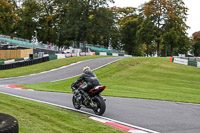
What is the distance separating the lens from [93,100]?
32.6 ft

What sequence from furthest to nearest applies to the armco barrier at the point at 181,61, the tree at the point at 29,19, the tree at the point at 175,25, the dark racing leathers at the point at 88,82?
the tree at the point at 29,19
the tree at the point at 175,25
the armco barrier at the point at 181,61
the dark racing leathers at the point at 88,82

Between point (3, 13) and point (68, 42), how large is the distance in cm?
1850

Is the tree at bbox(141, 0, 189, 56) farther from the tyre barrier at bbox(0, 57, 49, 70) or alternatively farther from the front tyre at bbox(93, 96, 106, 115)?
the front tyre at bbox(93, 96, 106, 115)

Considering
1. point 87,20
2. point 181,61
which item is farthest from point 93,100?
point 87,20

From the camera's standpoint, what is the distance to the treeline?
211 feet

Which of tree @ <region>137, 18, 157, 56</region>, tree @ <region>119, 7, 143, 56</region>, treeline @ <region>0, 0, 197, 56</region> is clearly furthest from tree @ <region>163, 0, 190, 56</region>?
tree @ <region>119, 7, 143, 56</region>

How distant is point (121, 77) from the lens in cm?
2861

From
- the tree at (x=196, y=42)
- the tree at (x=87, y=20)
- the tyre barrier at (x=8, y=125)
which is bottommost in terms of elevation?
the tyre barrier at (x=8, y=125)

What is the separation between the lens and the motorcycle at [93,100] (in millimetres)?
9562

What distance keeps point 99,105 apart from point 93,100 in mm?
409

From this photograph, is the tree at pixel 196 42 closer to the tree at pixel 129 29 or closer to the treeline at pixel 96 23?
the treeline at pixel 96 23

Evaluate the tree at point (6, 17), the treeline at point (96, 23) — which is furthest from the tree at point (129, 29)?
the tree at point (6, 17)

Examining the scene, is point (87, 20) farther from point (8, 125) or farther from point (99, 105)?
point (8, 125)

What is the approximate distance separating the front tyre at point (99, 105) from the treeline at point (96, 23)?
53.7 m
